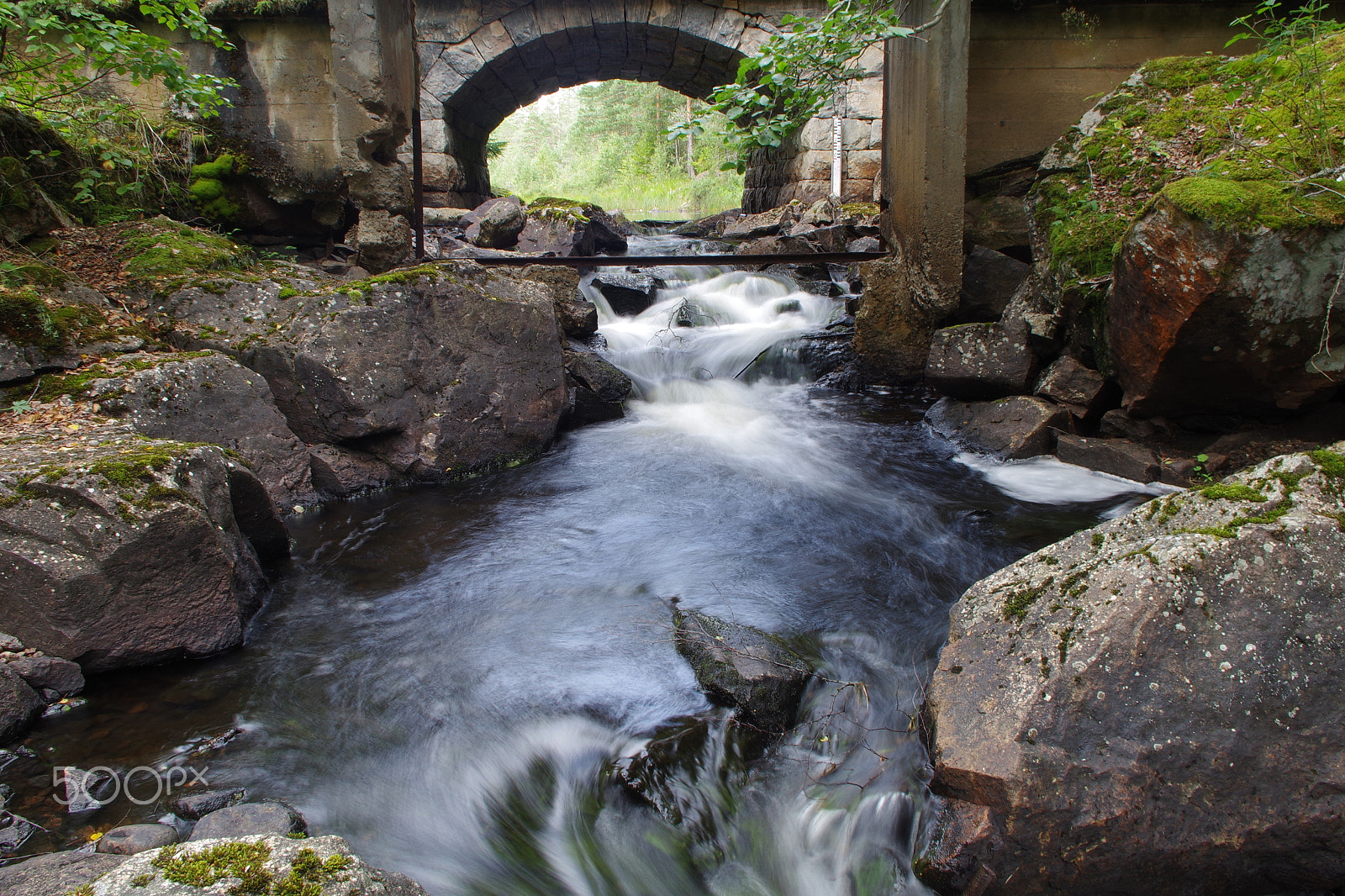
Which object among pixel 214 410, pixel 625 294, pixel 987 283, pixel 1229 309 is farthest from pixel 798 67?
pixel 625 294

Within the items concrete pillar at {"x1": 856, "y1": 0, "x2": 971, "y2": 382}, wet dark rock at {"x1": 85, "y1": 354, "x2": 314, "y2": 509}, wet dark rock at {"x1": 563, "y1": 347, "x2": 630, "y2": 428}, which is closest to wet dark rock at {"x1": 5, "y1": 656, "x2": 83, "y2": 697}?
wet dark rock at {"x1": 85, "y1": 354, "x2": 314, "y2": 509}

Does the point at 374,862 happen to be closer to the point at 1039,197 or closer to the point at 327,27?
the point at 1039,197

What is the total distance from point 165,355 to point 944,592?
414 centimetres

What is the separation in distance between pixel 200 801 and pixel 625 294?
6461 mm

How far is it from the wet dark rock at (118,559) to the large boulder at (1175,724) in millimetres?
2615

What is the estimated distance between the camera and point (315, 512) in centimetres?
414

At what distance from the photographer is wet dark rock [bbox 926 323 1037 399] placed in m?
5.19

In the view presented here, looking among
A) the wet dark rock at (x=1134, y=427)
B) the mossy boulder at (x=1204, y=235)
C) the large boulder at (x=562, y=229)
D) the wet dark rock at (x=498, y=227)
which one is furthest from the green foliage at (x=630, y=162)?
the wet dark rock at (x=1134, y=427)

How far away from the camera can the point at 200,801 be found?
2.00 m

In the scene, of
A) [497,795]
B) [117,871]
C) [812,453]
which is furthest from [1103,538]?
[812,453]

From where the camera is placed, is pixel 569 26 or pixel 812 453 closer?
pixel 812 453

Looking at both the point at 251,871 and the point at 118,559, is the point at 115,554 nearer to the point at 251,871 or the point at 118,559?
the point at 118,559

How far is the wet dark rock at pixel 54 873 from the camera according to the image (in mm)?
1293

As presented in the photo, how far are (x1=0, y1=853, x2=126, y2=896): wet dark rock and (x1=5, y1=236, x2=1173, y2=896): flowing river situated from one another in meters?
0.51
